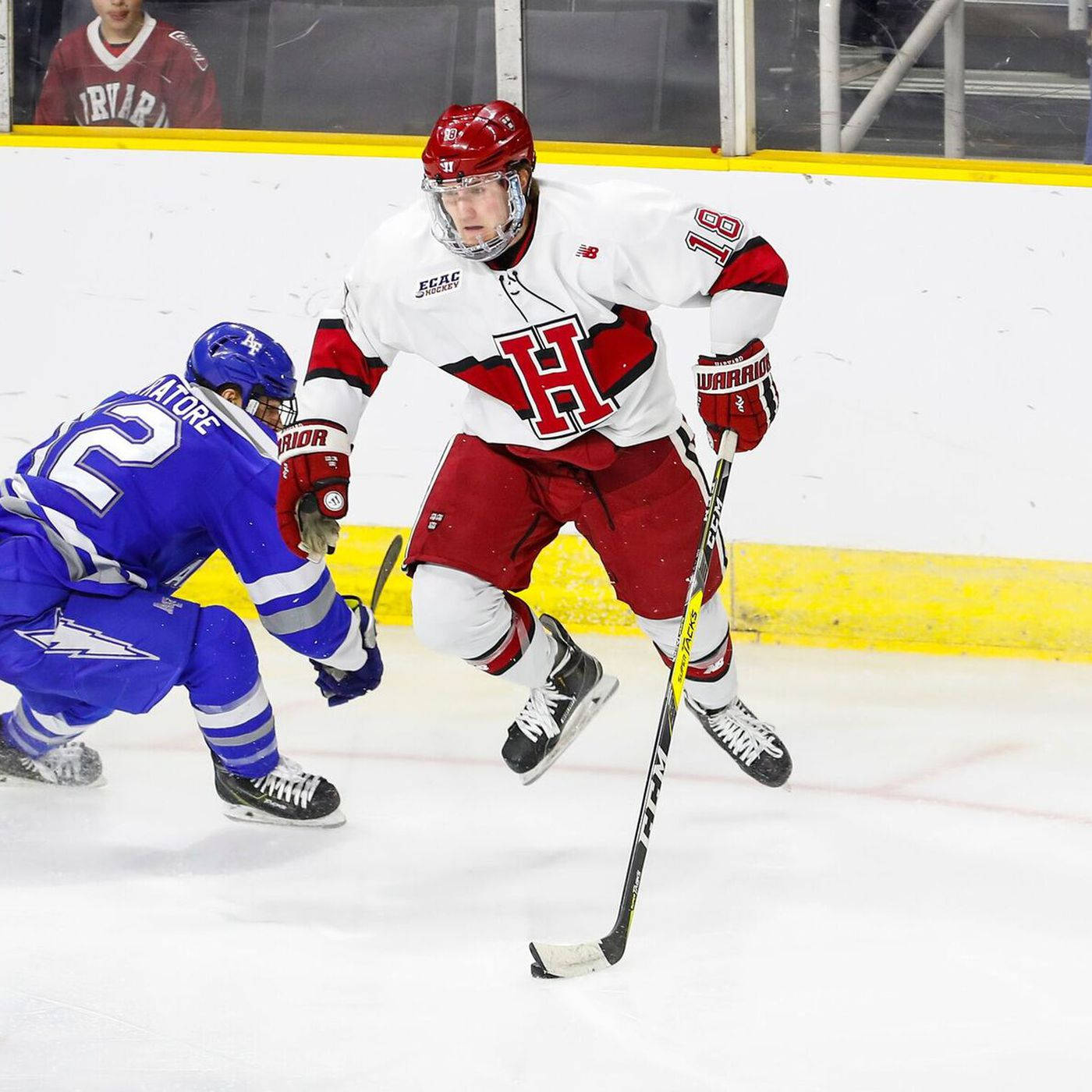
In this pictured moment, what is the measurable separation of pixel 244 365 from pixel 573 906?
0.98 meters

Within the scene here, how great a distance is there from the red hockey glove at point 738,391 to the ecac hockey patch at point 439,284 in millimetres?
392

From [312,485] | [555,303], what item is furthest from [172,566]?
[555,303]

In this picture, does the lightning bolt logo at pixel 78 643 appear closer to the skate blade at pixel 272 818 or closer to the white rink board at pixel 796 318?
the skate blade at pixel 272 818

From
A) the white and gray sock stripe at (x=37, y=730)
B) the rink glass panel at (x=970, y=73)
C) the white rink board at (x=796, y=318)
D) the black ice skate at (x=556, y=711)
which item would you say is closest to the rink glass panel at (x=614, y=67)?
the rink glass panel at (x=970, y=73)

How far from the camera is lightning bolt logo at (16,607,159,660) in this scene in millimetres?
2281

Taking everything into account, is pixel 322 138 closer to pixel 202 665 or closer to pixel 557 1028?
pixel 202 665

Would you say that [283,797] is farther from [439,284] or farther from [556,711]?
[439,284]

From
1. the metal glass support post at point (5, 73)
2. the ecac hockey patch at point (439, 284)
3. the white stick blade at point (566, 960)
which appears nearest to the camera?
the white stick blade at point (566, 960)

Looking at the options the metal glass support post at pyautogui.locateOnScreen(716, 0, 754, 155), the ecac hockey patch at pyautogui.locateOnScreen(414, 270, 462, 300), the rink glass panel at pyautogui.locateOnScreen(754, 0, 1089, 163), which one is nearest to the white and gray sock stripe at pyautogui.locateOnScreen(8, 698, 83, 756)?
the ecac hockey patch at pyautogui.locateOnScreen(414, 270, 462, 300)

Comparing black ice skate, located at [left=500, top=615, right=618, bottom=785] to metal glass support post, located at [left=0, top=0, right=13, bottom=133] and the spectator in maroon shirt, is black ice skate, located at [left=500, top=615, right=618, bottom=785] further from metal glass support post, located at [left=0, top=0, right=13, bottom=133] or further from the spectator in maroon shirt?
metal glass support post, located at [left=0, top=0, right=13, bottom=133]

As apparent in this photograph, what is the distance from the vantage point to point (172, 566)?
2.47 m

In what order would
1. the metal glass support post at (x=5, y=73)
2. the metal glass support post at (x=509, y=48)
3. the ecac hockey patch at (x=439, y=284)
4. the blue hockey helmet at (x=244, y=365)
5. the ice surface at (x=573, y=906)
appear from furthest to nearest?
the metal glass support post at (x=5, y=73) → the metal glass support post at (x=509, y=48) → the blue hockey helmet at (x=244, y=365) → the ecac hockey patch at (x=439, y=284) → the ice surface at (x=573, y=906)

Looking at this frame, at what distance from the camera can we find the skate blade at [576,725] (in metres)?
2.57

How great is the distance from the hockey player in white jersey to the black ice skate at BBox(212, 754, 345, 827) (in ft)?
1.01
